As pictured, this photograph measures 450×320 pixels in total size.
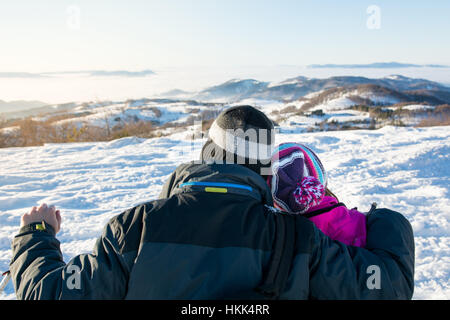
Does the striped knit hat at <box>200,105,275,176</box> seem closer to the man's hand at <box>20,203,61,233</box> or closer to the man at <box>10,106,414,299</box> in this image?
the man at <box>10,106,414,299</box>

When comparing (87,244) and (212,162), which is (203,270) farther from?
(87,244)

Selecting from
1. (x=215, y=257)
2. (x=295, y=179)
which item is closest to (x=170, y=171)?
(x=295, y=179)


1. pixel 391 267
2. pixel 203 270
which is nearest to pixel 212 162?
pixel 203 270

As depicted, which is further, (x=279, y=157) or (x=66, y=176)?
(x=66, y=176)

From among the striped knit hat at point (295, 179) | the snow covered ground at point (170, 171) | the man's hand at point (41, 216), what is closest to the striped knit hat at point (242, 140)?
the striped knit hat at point (295, 179)

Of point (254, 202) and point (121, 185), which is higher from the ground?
A: point (254, 202)

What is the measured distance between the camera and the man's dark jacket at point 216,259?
43.8 inches

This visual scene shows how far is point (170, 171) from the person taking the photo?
6836 mm

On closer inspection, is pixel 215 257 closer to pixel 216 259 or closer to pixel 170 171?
pixel 216 259

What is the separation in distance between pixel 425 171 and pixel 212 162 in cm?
589

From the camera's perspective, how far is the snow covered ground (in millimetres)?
3424

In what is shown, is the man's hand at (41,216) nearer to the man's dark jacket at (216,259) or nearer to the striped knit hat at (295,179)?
the man's dark jacket at (216,259)
